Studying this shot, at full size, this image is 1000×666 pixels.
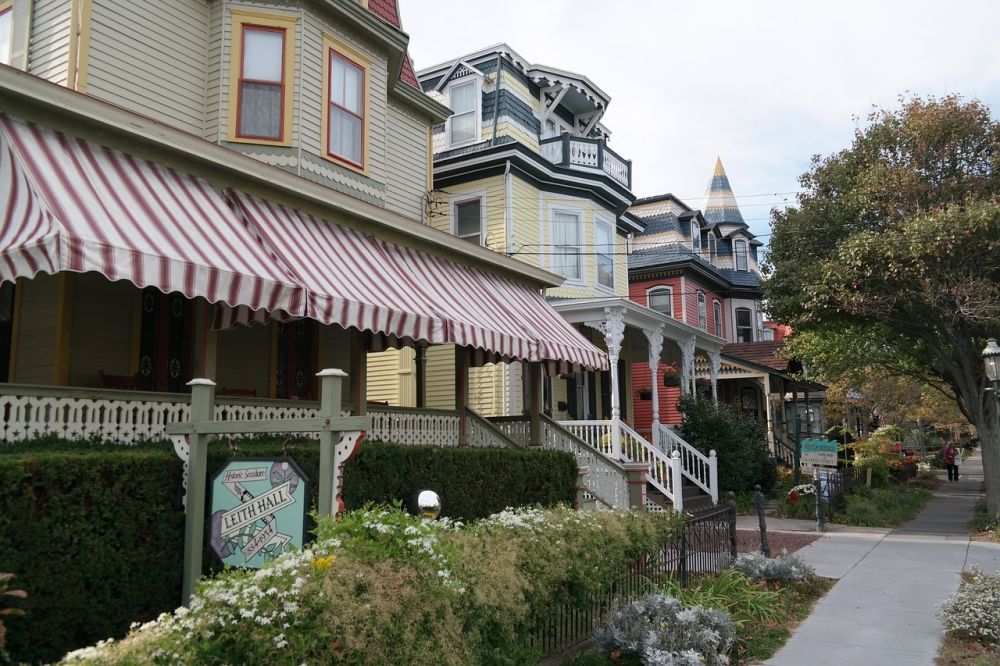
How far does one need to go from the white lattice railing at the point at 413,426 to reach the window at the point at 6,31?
25.4ft

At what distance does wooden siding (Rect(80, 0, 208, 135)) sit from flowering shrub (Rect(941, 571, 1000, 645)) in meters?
11.8

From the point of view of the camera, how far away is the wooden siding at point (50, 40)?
10.9 metres

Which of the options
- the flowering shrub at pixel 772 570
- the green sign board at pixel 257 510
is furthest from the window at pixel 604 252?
the green sign board at pixel 257 510

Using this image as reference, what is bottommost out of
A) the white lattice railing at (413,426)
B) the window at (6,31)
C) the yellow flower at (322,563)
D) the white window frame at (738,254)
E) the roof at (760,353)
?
the yellow flower at (322,563)

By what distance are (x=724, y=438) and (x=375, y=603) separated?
17.0 m

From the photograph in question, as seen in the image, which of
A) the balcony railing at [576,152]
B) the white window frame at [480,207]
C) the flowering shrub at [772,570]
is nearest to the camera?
the flowering shrub at [772,570]

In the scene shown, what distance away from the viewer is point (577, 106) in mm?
24688

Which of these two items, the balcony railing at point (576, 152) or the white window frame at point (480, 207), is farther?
the balcony railing at point (576, 152)

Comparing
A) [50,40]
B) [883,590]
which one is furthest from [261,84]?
[883,590]

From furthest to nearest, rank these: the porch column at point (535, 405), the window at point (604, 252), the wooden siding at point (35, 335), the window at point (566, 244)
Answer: the window at point (604, 252)
the window at point (566, 244)
the porch column at point (535, 405)
the wooden siding at point (35, 335)

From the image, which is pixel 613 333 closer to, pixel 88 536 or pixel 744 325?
pixel 88 536

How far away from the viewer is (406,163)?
666 inches

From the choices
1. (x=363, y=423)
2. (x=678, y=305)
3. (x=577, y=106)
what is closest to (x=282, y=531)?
(x=363, y=423)

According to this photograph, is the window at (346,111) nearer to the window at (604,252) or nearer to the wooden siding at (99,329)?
the wooden siding at (99,329)
